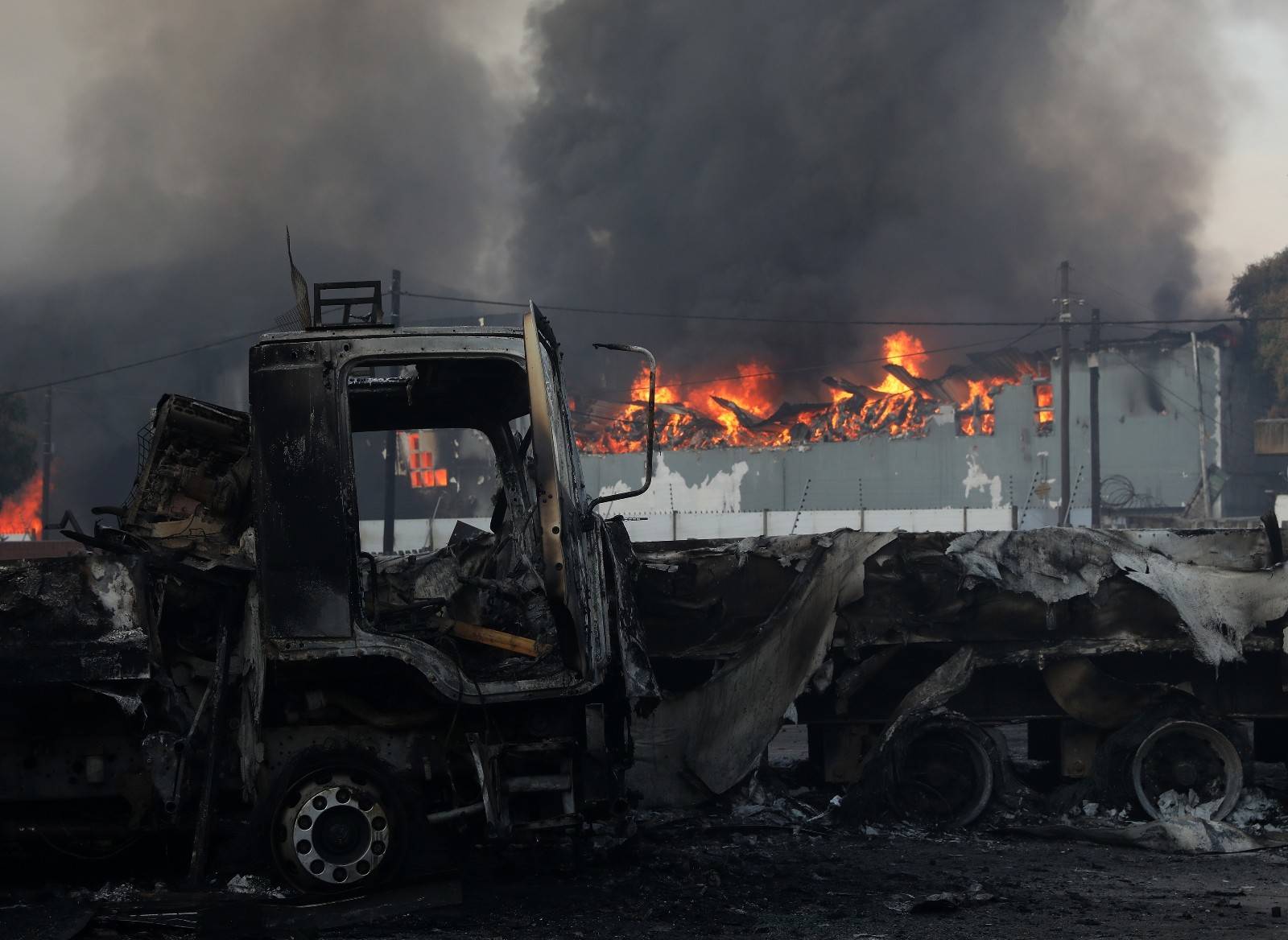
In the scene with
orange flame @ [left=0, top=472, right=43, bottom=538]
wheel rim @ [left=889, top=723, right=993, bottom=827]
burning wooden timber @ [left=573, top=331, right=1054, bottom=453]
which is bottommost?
wheel rim @ [left=889, top=723, right=993, bottom=827]

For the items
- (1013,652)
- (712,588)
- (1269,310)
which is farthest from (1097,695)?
(1269,310)

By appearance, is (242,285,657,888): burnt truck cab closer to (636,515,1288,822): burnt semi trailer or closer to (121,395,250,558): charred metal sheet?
(121,395,250,558): charred metal sheet

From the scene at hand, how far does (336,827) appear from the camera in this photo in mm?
5094

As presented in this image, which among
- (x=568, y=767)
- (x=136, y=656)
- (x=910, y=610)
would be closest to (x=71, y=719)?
(x=136, y=656)

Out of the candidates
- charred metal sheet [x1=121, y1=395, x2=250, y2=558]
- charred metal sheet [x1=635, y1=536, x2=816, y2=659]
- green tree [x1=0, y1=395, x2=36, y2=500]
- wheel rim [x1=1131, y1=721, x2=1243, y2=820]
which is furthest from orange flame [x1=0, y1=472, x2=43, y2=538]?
wheel rim [x1=1131, y1=721, x2=1243, y2=820]

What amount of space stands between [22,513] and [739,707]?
130 ft

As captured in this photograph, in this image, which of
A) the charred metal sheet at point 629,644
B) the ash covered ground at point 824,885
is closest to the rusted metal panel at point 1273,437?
the ash covered ground at point 824,885

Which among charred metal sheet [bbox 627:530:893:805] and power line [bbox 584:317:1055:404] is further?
power line [bbox 584:317:1055:404]

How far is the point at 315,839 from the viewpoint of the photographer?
5.06m

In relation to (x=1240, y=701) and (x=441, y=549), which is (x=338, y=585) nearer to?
(x=441, y=549)

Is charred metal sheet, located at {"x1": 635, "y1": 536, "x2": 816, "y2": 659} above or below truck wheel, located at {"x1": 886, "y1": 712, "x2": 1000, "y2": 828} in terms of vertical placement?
above

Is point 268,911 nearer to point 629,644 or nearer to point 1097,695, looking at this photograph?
point 629,644

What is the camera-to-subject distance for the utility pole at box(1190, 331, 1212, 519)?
42531 millimetres

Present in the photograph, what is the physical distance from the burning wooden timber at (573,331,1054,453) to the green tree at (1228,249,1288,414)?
787 cm
